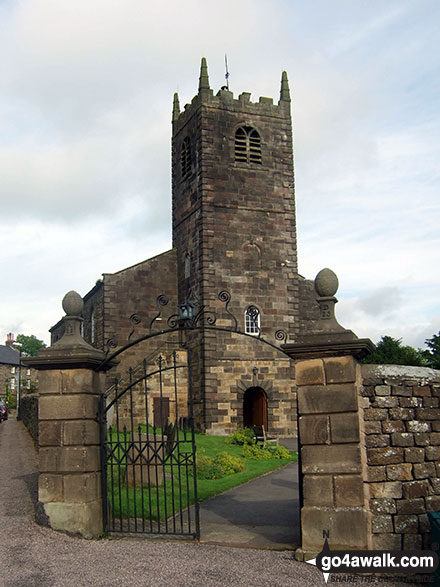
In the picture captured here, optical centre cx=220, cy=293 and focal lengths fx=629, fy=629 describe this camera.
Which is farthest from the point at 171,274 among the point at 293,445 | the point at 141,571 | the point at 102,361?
the point at 141,571

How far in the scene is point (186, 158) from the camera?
2920 centimetres

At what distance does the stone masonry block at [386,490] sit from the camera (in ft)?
25.7

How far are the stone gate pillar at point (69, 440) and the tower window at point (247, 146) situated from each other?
20088 mm

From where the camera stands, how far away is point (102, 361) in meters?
9.34

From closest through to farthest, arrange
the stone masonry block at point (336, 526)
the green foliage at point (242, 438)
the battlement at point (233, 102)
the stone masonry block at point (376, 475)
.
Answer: the stone masonry block at point (336, 526)
the stone masonry block at point (376, 475)
the green foliage at point (242, 438)
the battlement at point (233, 102)


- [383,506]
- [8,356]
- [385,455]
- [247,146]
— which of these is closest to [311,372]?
[385,455]

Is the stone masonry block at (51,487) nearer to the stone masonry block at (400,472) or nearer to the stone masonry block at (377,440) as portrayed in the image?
the stone masonry block at (377,440)

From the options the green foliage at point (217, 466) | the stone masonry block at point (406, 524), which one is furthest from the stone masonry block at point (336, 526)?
the green foliage at point (217, 466)

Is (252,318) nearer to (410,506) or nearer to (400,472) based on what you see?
(400,472)

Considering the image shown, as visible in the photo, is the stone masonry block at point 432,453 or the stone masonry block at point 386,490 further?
the stone masonry block at point 432,453

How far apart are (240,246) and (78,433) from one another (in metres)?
18.8

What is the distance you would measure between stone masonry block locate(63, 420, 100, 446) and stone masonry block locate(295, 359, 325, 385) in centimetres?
315

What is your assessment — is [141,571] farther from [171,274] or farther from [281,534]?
[171,274]

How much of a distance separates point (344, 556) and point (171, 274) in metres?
22.9
